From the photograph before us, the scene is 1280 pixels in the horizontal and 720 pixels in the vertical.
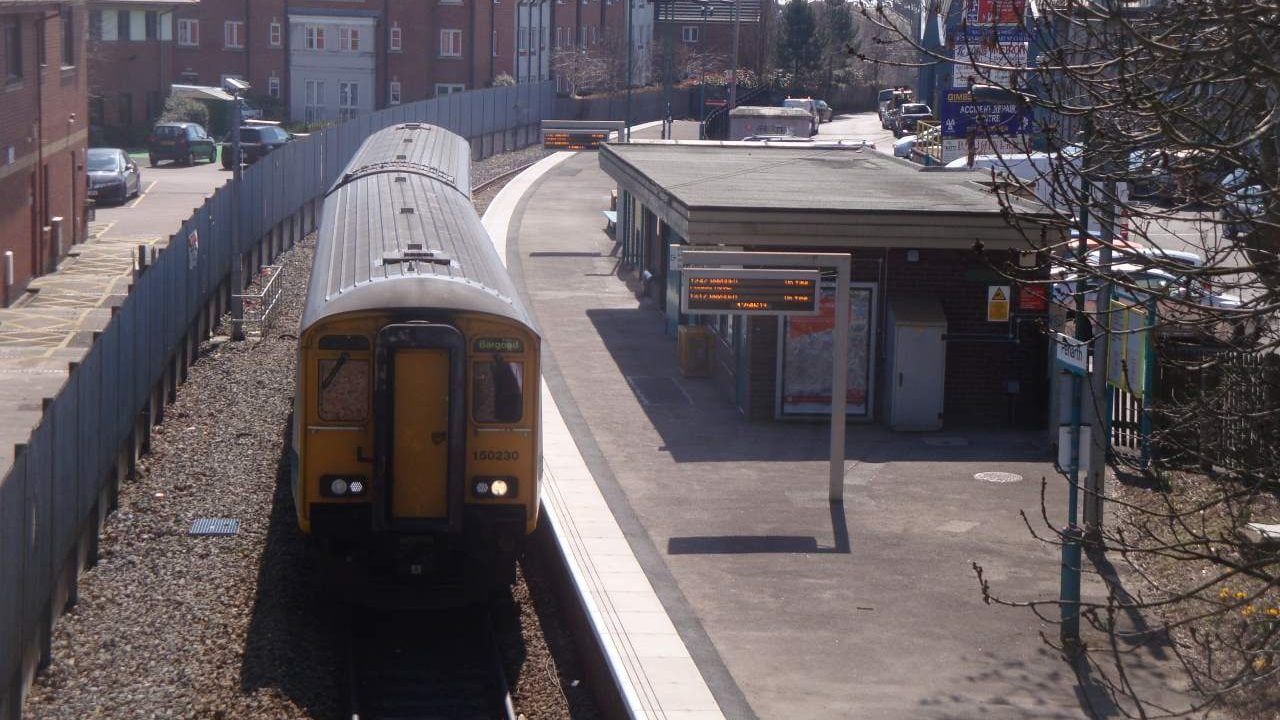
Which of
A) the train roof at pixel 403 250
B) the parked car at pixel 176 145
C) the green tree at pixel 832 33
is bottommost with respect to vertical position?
the train roof at pixel 403 250

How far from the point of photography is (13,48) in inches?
1086

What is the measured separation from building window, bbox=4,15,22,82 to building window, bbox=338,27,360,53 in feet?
133

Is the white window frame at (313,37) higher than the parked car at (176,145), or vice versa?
the white window frame at (313,37)

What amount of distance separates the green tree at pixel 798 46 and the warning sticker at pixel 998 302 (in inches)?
2373

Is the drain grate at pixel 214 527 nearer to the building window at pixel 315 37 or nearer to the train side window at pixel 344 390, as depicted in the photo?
the train side window at pixel 344 390

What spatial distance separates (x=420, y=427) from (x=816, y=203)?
916cm

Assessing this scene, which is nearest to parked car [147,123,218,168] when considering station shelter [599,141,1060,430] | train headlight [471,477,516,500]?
station shelter [599,141,1060,430]

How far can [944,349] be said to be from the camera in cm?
1858

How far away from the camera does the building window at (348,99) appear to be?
68.1 m

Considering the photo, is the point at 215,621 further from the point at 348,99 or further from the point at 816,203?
the point at 348,99

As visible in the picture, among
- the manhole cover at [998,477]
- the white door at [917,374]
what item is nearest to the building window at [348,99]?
the white door at [917,374]

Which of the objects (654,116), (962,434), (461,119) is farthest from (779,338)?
(654,116)

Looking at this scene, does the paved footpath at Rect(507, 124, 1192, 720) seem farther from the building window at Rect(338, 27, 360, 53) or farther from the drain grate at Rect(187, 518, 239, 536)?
the building window at Rect(338, 27, 360, 53)

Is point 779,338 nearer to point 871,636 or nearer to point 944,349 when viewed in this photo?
point 944,349
